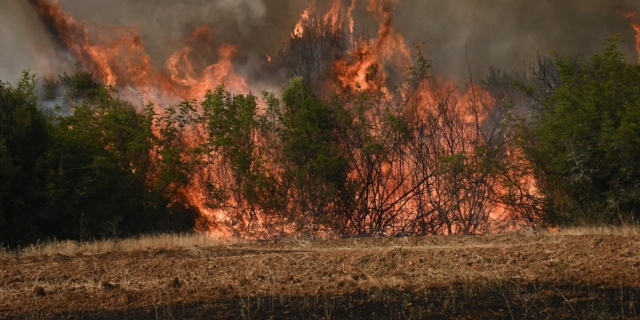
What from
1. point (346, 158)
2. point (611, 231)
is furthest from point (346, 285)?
point (346, 158)

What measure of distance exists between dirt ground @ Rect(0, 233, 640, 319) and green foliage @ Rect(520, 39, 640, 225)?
701 centimetres

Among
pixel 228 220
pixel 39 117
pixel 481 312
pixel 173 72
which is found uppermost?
pixel 173 72

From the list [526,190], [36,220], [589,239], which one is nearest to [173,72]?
[36,220]

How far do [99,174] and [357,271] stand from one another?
43.1 ft

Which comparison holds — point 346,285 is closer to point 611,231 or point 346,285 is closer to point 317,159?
point 611,231

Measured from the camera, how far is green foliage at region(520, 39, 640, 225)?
59.2 feet

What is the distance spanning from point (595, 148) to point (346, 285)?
12.9m

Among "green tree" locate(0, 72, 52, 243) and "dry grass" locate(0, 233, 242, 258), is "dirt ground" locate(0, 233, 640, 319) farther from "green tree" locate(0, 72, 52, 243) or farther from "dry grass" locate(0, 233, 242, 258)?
"green tree" locate(0, 72, 52, 243)

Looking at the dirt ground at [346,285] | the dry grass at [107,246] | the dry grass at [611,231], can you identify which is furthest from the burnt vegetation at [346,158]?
the dirt ground at [346,285]

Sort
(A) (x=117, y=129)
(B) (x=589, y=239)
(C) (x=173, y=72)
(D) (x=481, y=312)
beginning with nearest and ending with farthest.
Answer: (D) (x=481, y=312), (B) (x=589, y=239), (A) (x=117, y=129), (C) (x=173, y=72)

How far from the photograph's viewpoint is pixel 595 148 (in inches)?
723

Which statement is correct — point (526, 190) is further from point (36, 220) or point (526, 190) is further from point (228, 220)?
point (36, 220)

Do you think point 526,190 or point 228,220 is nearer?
point 526,190

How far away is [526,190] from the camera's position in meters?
21.2
